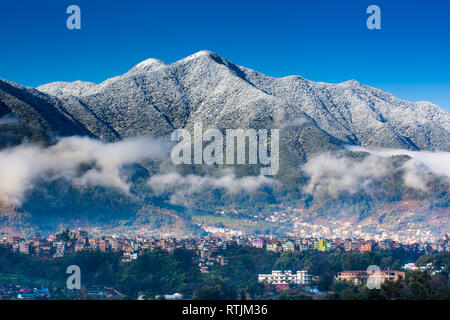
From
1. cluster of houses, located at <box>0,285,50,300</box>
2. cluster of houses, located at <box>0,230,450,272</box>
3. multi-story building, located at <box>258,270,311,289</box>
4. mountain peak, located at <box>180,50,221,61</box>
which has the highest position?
mountain peak, located at <box>180,50,221,61</box>

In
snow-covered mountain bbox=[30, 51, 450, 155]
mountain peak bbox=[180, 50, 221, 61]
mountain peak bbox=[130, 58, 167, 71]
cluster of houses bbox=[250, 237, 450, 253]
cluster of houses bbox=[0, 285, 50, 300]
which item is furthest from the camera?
mountain peak bbox=[180, 50, 221, 61]

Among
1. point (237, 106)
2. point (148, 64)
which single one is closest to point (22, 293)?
point (237, 106)

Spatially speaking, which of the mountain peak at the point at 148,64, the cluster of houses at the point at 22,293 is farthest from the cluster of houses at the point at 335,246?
the mountain peak at the point at 148,64

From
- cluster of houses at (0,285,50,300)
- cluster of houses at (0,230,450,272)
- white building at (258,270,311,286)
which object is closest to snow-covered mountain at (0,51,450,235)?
cluster of houses at (0,230,450,272)

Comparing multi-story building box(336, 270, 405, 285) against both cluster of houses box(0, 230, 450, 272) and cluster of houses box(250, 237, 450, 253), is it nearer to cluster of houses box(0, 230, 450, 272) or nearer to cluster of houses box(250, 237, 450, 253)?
cluster of houses box(0, 230, 450, 272)

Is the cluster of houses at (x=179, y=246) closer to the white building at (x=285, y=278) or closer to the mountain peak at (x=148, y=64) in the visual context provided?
the white building at (x=285, y=278)

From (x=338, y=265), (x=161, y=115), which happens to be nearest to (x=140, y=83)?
(x=161, y=115)

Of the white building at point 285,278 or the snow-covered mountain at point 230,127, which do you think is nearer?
the white building at point 285,278
